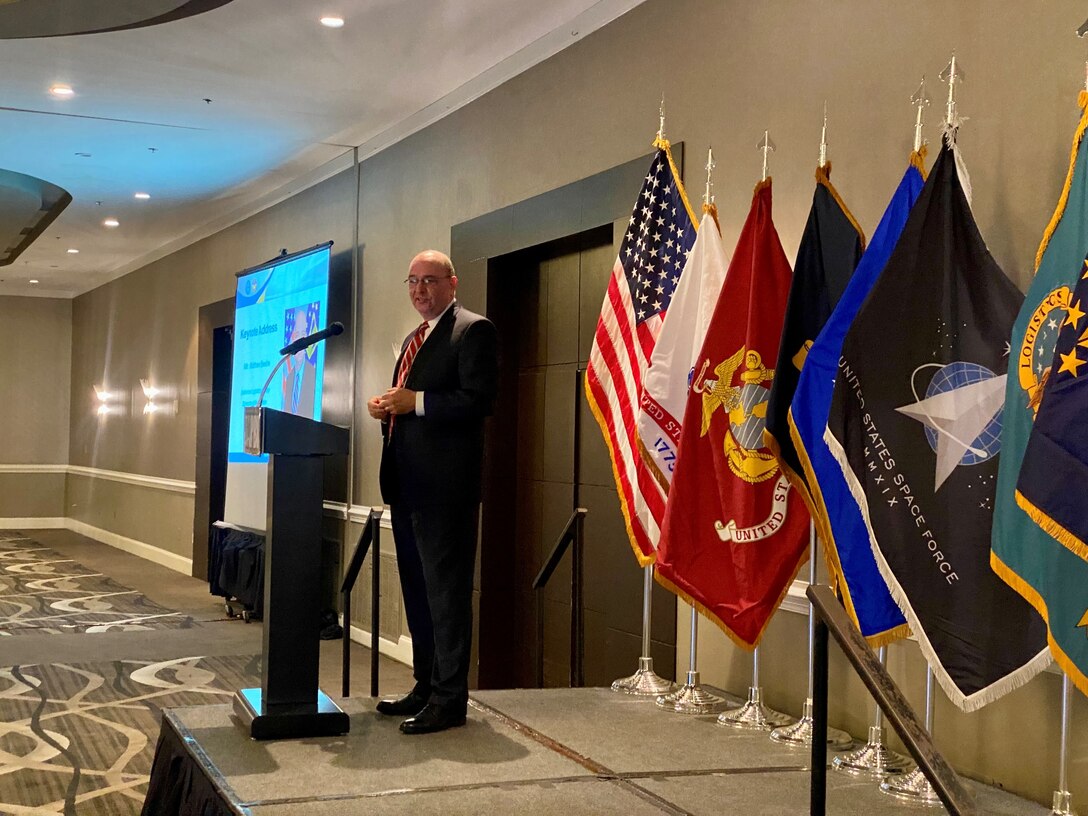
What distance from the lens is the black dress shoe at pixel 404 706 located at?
3475 mm

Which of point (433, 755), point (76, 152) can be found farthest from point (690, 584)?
point (76, 152)

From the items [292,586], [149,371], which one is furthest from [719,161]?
[149,371]

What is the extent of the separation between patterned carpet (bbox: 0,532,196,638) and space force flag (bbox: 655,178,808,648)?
306 centimetres

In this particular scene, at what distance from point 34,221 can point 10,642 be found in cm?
190

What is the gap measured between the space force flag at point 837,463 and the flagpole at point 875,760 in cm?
18

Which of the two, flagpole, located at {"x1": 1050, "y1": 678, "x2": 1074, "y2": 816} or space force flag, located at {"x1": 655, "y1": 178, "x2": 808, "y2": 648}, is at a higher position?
space force flag, located at {"x1": 655, "y1": 178, "x2": 808, "y2": 648}

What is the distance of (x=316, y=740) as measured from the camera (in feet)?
10.4

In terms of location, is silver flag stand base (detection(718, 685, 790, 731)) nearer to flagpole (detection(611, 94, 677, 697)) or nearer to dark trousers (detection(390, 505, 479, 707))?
flagpole (detection(611, 94, 677, 697))

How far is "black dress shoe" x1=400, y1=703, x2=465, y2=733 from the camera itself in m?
3.27

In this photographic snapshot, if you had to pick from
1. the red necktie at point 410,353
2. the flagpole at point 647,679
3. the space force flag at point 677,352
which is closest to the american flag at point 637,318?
the space force flag at point 677,352

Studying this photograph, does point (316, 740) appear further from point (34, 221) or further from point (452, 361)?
point (34, 221)

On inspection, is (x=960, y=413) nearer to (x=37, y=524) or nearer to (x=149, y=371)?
(x=37, y=524)

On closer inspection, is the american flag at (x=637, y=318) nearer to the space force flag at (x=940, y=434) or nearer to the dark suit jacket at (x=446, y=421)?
the dark suit jacket at (x=446, y=421)

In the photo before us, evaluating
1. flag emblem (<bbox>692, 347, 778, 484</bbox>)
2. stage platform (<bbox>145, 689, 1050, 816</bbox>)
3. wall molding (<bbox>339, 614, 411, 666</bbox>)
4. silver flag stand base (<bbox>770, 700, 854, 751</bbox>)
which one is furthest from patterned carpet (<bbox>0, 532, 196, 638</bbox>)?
silver flag stand base (<bbox>770, 700, 854, 751</bbox>)
